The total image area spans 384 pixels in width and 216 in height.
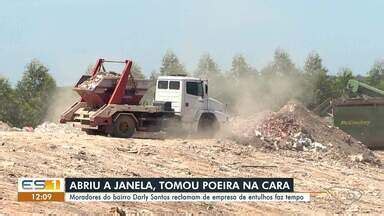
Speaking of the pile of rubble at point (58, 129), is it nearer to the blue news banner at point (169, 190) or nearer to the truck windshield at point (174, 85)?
the truck windshield at point (174, 85)

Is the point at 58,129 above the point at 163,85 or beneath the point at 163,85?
beneath

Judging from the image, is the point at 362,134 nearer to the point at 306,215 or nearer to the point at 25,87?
the point at 306,215

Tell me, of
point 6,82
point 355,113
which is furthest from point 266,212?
point 6,82

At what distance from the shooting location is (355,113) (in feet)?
97.3

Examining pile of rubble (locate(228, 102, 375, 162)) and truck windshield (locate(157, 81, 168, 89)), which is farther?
truck windshield (locate(157, 81, 168, 89))

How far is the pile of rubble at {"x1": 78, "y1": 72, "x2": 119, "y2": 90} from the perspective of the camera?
70.6 feet

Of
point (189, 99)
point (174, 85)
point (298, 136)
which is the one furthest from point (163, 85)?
point (298, 136)

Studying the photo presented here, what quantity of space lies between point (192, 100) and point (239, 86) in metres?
24.8

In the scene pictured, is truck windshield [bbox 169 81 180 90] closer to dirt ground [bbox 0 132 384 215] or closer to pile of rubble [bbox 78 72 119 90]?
pile of rubble [bbox 78 72 119 90]

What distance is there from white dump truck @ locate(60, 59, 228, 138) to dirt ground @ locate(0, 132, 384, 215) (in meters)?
2.12

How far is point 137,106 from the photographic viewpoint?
21.9 metres

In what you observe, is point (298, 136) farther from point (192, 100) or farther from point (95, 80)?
point (95, 80)

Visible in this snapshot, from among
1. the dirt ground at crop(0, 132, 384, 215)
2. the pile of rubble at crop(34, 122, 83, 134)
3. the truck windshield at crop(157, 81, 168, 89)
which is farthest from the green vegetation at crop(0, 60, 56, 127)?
the dirt ground at crop(0, 132, 384, 215)

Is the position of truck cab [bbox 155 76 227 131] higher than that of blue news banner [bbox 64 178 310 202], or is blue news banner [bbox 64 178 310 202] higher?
truck cab [bbox 155 76 227 131]
